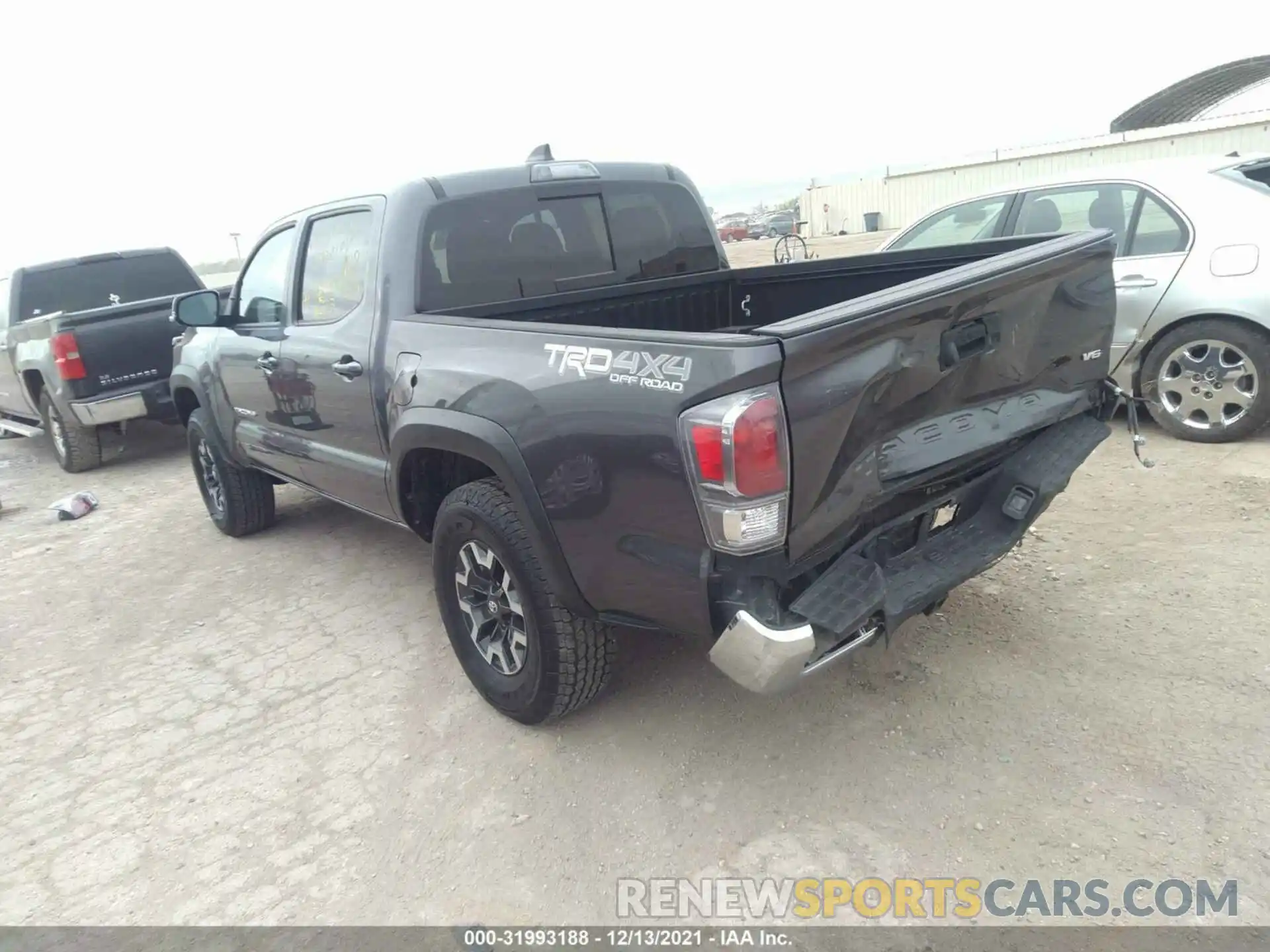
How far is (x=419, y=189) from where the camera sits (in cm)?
353

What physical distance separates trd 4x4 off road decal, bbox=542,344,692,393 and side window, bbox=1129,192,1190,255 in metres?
4.47

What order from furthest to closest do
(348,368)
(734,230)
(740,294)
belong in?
(734,230), (740,294), (348,368)

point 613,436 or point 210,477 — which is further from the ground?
point 613,436

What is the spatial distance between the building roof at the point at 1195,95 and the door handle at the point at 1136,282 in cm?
3363

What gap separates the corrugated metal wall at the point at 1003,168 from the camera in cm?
2430

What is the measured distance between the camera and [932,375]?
2.54m

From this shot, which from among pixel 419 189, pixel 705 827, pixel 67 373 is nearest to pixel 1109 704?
pixel 705 827

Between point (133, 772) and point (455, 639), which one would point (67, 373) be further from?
point (455, 639)

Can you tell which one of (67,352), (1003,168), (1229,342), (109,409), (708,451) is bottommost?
(1003,168)

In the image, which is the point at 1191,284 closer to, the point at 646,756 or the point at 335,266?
the point at 646,756

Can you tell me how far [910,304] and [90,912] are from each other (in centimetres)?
294

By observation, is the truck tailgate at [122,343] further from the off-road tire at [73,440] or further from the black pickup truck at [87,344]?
the off-road tire at [73,440]

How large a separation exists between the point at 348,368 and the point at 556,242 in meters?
1.04
